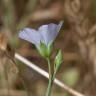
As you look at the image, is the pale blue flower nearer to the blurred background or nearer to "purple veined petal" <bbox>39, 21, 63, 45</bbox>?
"purple veined petal" <bbox>39, 21, 63, 45</bbox>

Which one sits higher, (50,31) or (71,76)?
(50,31)

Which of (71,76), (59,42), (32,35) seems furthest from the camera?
(59,42)

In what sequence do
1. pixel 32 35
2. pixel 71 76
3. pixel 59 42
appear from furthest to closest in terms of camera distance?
pixel 59 42
pixel 71 76
pixel 32 35

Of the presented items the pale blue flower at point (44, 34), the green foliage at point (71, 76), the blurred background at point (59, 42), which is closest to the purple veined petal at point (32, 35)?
the pale blue flower at point (44, 34)

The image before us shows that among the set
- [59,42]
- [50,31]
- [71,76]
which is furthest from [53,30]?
[59,42]

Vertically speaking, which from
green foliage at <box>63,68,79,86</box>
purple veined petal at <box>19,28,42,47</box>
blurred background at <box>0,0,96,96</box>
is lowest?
green foliage at <box>63,68,79,86</box>

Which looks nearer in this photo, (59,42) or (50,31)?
(50,31)

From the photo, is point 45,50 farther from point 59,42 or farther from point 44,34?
point 59,42

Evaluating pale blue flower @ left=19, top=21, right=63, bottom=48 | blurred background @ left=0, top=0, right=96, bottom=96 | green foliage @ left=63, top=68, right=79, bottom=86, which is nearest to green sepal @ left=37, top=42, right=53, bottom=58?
pale blue flower @ left=19, top=21, right=63, bottom=48
